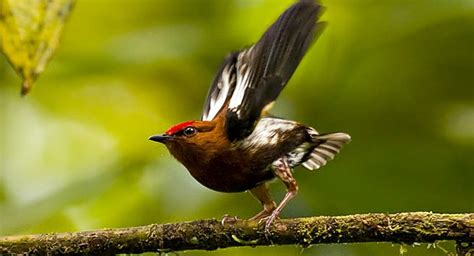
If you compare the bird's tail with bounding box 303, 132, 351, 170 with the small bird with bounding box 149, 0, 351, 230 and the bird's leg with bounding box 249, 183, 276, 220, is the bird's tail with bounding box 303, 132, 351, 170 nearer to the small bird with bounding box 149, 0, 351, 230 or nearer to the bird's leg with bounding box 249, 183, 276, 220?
the small bird with bounding box 149, 0, 351, 230

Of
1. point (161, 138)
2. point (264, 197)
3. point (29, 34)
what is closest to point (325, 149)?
point (264, 197)

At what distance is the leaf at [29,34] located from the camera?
68.6 inches

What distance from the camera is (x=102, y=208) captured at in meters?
2.78

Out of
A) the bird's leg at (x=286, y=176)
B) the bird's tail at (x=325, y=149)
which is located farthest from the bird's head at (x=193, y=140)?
the bird's tail at (x=325, y=149)

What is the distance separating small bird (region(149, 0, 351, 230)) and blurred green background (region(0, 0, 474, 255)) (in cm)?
27

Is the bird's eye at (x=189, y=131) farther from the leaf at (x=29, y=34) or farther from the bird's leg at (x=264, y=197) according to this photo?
the leaf at (x=29, y=34)

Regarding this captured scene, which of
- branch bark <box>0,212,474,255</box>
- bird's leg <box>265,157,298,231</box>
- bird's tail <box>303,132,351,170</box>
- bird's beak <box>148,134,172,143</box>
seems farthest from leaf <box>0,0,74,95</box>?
bird's tail <box>303,132,351,170</box>

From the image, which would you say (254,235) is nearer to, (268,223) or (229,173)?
(268,223)

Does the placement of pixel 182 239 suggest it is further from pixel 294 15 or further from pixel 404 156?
pixel 404 156

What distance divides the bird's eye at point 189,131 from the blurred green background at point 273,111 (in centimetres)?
42

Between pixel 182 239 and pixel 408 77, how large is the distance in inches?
50.1

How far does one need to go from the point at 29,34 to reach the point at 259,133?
0.75 metres

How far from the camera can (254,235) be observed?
190cm

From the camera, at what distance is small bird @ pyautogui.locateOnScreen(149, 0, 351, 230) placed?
6.98ft
